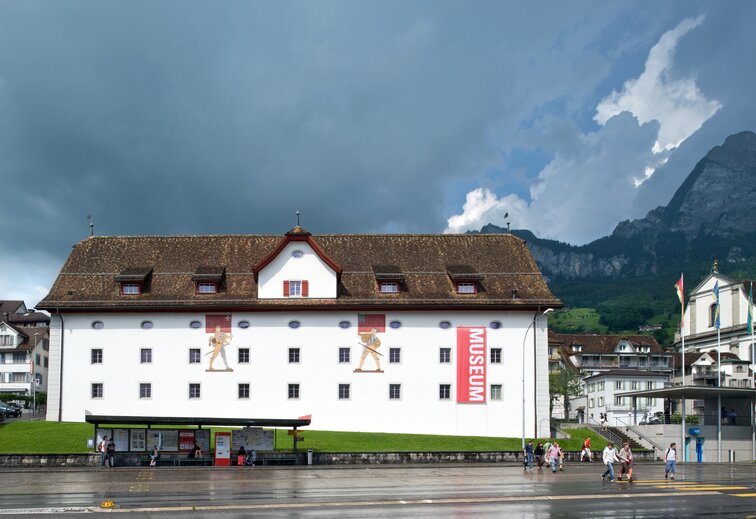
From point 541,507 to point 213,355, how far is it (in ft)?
135

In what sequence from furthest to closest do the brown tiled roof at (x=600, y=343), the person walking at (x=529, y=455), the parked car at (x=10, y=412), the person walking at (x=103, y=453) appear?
1. the brown tiled roof at (x=600, y=343)
2. the parked car at (x=10, y=412)
3. the person walking at (x=103, y=453)
4. the person walking at (x=529, y=455)

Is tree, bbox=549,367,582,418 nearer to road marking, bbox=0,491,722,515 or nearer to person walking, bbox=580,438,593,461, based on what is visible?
person walking, bbox=580,438,593,461

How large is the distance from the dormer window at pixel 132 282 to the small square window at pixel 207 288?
178 inches

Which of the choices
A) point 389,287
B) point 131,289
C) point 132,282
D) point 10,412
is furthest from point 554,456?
point 10,412

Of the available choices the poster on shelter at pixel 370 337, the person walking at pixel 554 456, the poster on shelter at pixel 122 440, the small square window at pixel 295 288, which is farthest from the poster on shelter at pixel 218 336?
the person walking at pixel 554 456

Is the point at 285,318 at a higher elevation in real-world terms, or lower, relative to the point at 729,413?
higher

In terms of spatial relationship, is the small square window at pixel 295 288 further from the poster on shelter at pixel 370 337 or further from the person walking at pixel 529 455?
the person walking at pixel 529 455

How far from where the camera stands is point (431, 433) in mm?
67938

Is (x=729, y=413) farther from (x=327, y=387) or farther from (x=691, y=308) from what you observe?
(x=691, y=308)

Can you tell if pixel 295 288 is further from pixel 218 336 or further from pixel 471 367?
pixel 471 367

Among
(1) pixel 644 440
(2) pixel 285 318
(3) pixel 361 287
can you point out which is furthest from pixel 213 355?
(1) pixel 644 440

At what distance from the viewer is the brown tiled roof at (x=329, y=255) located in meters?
69.2

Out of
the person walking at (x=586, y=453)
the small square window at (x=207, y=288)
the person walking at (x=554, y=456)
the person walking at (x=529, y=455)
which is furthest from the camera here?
the small square window at (x=207, y=288)

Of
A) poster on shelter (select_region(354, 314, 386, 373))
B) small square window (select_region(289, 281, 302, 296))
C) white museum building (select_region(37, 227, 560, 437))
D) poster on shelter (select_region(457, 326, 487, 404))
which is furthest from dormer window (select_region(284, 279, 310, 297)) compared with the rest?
poster on shelter (select_region(457, 326, 487, 404))
